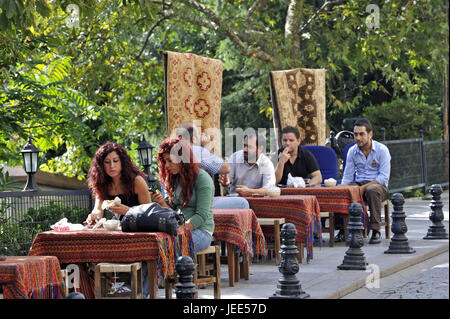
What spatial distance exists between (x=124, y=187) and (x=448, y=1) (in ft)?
14.3

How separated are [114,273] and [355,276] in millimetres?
3246

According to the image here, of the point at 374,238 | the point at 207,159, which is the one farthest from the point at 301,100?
the point at 207,159

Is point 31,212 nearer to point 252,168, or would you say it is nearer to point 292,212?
point 252,168

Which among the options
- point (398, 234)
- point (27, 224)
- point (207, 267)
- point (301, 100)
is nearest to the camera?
point (207, 267)

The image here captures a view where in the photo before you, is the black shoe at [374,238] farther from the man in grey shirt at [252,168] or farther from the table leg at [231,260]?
the table leg at [231,260]

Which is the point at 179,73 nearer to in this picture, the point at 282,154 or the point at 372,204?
the point at 282,154

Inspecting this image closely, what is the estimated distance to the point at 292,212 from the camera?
12.0 metres

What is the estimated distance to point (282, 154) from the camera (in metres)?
13.7

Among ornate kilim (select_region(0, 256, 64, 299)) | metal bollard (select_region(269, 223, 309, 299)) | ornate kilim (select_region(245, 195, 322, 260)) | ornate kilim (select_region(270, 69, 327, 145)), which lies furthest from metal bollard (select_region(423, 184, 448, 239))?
ornate kilim (select_region(0, 256, 64, 299))

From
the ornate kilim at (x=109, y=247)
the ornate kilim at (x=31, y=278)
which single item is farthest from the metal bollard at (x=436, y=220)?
the ornate kilim at (x=31, y=278)

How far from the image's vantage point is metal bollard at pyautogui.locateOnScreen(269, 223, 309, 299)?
28.2ft

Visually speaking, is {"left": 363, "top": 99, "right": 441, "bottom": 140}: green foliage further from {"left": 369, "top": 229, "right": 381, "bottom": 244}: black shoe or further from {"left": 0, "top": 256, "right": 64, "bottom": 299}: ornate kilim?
{"left": 0, "top": 256, "right": 64, "bottom": 299}: ornate kilim

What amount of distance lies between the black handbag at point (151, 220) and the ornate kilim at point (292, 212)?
419 cm
